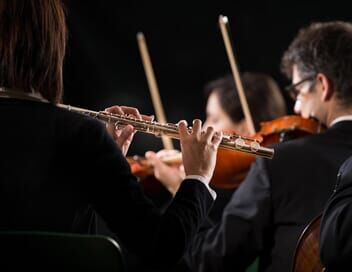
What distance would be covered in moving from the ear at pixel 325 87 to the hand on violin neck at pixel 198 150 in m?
0.84

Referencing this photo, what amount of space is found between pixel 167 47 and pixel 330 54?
189 cm

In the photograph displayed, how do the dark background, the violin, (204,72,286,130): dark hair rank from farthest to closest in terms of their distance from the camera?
1. the dark background
2. (204,72,286,130): dark hair
3. the violin

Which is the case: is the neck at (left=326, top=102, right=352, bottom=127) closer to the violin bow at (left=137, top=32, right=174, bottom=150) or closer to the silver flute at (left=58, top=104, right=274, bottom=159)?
the silver flute at (left=58, top=104, right=274, bottom=159)

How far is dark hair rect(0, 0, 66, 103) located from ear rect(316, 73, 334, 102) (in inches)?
44.1

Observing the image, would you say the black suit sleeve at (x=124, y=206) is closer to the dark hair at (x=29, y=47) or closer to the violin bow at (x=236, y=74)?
the dark hair at (x=29, y=47)

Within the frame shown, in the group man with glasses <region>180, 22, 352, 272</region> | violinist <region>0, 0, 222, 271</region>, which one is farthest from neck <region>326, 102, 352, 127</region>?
violinist <region>0, 0, 222, 271</region>

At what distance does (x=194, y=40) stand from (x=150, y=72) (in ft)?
1.36

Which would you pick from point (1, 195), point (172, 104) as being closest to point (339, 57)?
point (1, 195)

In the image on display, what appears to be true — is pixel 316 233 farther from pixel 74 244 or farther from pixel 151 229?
pixel 74 244

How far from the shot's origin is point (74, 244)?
1.25 meters

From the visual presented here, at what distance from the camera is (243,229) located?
2150 mm

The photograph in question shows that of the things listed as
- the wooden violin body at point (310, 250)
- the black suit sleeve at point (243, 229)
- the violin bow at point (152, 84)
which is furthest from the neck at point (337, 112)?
the violin bow at point (152, 84)

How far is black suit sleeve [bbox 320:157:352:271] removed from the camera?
4.79 feet

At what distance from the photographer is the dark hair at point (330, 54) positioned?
2.33m
